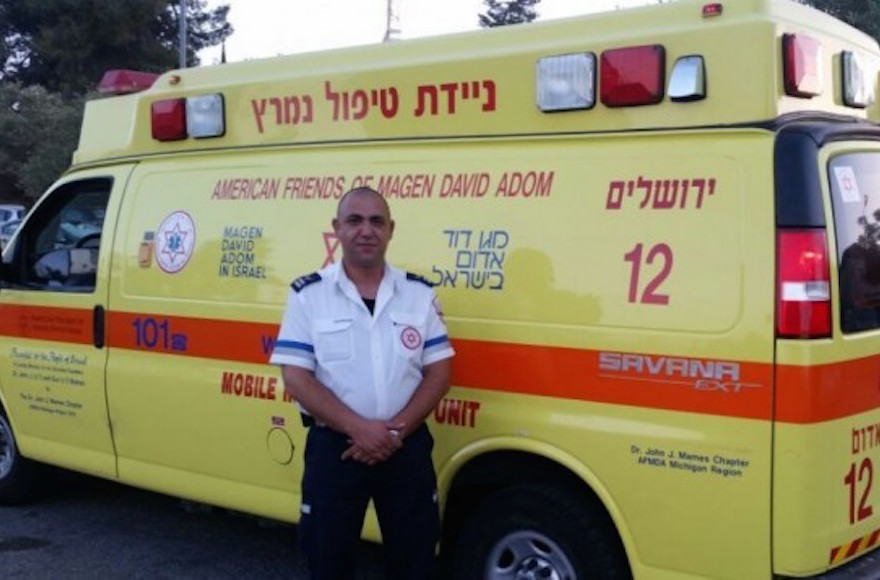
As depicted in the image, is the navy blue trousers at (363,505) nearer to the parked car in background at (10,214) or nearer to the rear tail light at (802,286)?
the rear tail light at (802,286)

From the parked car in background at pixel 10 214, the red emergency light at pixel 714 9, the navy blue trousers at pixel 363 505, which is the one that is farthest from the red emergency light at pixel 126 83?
the parked car in background at pixel 10 214

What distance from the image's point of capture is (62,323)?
17.8ft

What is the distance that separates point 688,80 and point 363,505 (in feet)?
5.98

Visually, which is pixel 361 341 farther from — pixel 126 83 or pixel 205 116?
pixel 126 83

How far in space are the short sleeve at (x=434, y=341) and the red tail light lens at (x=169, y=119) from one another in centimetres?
201

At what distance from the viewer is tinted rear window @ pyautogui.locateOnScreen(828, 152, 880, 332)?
3.28m

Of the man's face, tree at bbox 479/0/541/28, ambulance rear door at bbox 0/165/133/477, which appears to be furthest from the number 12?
tree at bbox 479/0/541/28

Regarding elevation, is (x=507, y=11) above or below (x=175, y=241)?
above

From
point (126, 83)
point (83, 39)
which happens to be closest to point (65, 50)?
point (83, 39)

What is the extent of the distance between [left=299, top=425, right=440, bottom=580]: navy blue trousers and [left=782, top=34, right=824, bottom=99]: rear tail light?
171cm

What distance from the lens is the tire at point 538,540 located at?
11.7 ft

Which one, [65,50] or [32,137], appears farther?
[65,50]

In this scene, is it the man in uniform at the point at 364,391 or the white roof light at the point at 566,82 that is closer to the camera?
the man in uniform at the point at 364,391

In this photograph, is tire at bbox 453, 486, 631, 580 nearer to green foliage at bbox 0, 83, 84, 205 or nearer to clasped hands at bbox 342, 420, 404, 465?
clasped hands at bbox 342, 420, 404, 465
